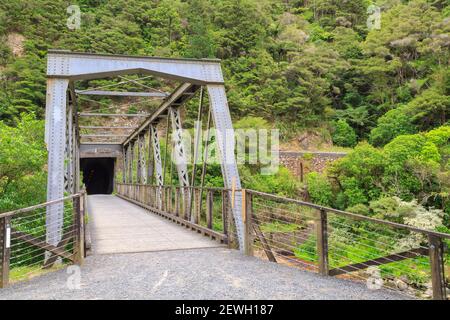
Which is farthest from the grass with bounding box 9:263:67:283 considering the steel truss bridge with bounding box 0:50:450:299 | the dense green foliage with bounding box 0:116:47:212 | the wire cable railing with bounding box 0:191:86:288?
the dense green foliage with bounding box 0:116:47:212

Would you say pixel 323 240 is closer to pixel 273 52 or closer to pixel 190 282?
pixel 190 282

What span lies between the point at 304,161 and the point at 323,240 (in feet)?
78.6

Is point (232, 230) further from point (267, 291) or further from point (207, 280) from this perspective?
point (267, 291)

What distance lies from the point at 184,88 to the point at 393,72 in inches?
1273

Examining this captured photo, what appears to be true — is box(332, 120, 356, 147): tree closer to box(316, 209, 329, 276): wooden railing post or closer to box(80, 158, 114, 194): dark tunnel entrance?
box(80, 158, 114, 194): dark tunnel entrance

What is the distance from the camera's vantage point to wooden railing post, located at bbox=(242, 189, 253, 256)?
17.5 ft

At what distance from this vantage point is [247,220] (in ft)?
17.7

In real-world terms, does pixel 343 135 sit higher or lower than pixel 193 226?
higher

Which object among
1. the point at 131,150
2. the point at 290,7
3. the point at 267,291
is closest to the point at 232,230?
the point at 267,291

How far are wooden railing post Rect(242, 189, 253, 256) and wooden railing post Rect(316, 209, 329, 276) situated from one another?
1406 millimetres

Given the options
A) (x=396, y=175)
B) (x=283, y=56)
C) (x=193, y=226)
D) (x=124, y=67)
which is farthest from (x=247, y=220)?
(x=283, y=56)

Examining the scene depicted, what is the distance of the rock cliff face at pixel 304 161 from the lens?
2712 centimetres

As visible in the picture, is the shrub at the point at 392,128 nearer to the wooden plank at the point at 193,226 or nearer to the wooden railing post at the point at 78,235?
the wooden plank at the point at 193,226
